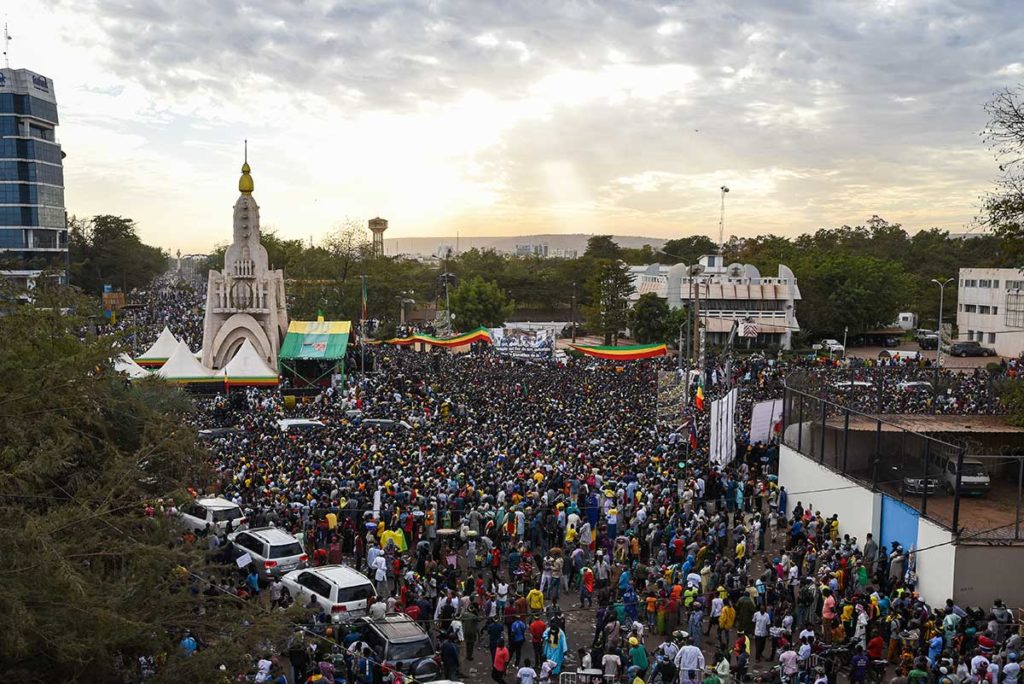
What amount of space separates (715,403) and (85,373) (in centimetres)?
1529

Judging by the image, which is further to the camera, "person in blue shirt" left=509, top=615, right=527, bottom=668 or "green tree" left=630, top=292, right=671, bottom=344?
"green tree" left=630, top=292, right=671, bottom=344

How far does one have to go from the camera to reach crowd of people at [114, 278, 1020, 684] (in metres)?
11.7

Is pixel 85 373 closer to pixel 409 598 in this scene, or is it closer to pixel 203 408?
pixel 409 598

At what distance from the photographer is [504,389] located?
31.3 metres

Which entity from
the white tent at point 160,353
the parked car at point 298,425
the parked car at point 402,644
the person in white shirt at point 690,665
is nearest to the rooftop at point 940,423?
the person in white shirt at point 690,665

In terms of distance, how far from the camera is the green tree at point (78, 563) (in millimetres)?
7031

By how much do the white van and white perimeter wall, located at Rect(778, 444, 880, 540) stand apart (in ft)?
5.06

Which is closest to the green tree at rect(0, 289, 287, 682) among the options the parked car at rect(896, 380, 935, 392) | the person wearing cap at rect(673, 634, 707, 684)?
the person wearing cap at rect(673, 634, 707, 684)

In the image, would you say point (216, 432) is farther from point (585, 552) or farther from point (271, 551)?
point (585, 552)

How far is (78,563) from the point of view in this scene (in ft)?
26.2

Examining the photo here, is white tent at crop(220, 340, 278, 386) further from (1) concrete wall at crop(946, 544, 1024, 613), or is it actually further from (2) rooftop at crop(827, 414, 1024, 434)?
(1) concrete wall at crop(946, 544, 1024, 613)

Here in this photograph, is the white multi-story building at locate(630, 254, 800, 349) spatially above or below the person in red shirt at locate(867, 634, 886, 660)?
above

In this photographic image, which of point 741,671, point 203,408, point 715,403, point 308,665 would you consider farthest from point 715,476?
point 203,408

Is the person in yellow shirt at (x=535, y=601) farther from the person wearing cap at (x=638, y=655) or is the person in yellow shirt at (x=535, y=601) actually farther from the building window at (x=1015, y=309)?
the building window at (x=1015, y=309)
